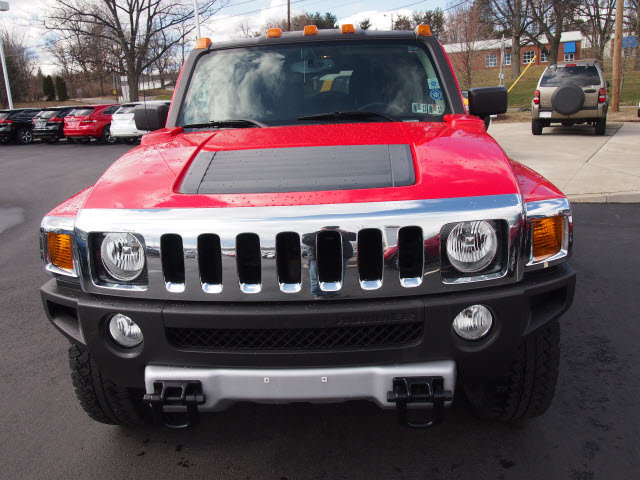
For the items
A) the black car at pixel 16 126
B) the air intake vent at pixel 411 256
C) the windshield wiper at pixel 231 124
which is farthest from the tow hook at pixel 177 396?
the black car at pixel 16 126

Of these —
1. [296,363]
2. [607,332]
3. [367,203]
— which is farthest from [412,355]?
[607,332]

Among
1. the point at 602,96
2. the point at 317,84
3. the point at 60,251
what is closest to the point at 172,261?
the point at 60,251

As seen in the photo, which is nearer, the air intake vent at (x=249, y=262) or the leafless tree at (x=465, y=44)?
the air intake vent at (x=249, y=262)

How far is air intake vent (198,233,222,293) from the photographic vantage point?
2004 mm

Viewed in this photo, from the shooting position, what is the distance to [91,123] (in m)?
22.9

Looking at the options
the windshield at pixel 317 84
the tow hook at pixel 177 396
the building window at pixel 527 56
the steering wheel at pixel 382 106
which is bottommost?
the tow hook at pixel 177 396

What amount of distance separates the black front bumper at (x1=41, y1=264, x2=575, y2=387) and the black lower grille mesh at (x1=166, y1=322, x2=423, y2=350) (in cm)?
3

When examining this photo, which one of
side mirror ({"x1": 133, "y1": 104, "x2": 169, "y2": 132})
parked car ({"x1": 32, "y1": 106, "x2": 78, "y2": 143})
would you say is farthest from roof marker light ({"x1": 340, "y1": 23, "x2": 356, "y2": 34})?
parked car ({"x1": 32, "y1": 106, "x2": 78, "y2": 143})

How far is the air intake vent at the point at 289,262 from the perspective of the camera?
198 centimetres

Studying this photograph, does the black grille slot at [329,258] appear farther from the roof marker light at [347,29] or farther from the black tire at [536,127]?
the black tire at [536,127]

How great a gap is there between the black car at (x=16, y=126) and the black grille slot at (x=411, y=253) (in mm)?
26848

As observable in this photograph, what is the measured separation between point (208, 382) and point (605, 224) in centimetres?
605

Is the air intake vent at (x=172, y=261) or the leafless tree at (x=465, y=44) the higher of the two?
the leafless tree at (x=465, y=44)

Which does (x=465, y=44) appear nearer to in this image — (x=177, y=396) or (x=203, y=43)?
(x=203, y=43)
